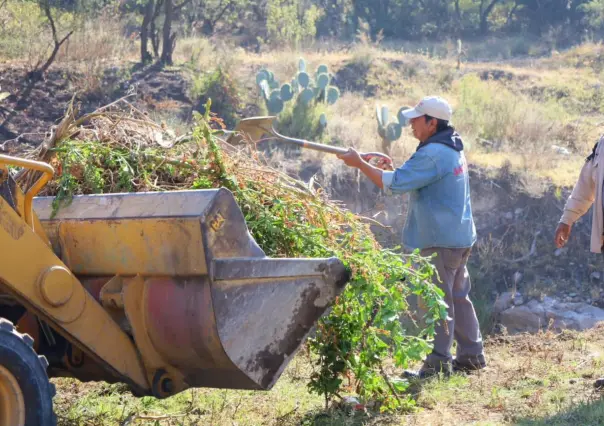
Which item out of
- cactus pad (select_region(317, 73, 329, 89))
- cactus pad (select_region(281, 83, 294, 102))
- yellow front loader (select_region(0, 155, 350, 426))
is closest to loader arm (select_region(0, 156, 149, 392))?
yellow front loader (select_region(0, 155, 350, 426))

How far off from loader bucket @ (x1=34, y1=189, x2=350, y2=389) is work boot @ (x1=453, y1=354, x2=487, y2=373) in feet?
7.69

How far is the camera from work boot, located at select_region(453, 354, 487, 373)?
20.5ft

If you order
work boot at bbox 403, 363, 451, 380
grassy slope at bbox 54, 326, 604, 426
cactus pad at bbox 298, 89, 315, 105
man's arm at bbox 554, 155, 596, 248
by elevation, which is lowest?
work boot at bbox 403, 363, 451, 380

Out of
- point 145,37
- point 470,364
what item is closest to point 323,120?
point 145,37

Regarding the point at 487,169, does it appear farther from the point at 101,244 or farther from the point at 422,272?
the point at 101,244

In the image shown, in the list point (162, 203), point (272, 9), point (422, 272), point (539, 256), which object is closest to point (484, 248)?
point (539, 256)

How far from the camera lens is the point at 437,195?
590cm

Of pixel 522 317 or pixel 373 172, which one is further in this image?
pixel 522 317

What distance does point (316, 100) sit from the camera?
13.9 meters

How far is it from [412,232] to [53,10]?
10.4 metres

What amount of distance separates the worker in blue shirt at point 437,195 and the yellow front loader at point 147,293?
5.48 feet

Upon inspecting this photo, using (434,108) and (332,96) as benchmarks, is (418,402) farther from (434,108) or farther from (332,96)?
(332,96)

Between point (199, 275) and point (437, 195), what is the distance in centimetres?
251

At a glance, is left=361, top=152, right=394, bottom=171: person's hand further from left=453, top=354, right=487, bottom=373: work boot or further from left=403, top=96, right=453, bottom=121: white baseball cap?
left=453, top=354, right=487, bottom=373: work boot
